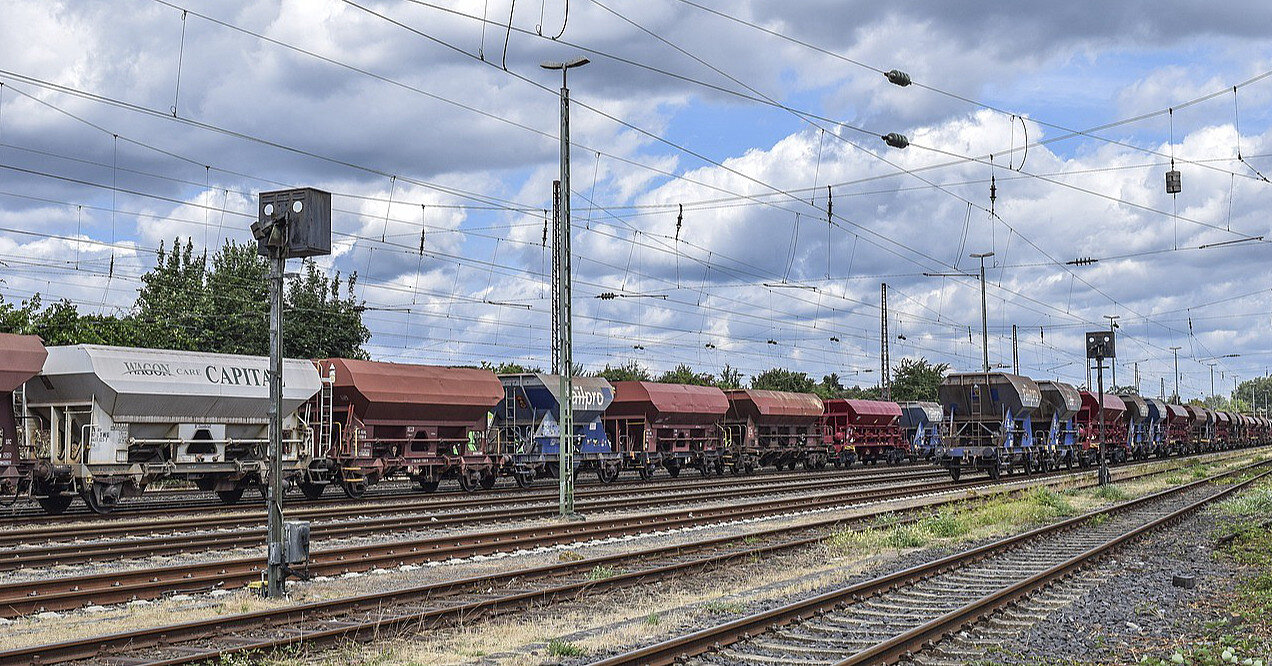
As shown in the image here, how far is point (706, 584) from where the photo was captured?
15.2 m

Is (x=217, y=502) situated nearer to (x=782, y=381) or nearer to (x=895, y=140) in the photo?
(x=895, y=140)

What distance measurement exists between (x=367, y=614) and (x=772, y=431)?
132 feet

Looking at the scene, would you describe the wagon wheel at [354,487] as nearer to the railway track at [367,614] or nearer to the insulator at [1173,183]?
the railway track at [367,614]

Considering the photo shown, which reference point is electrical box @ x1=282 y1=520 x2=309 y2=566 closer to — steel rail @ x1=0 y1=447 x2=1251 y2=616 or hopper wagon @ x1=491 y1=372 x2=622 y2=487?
steel rail @ x1=0 y1=447 x2=1251 y2=616

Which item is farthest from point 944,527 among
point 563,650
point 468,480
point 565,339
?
point 468,480

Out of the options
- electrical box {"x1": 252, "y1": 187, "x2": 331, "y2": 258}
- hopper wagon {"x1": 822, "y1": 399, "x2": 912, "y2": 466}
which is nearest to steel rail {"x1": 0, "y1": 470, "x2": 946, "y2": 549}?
electrical box {"x1": 252, "y1": 187, "x2": 331, "y2": 258}

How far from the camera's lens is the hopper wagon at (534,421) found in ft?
121

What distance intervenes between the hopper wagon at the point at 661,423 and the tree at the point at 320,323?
19827 mm

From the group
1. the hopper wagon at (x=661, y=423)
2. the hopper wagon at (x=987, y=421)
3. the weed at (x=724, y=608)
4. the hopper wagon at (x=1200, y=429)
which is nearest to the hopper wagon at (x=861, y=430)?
the hopper wagon at (x=661, y=423)

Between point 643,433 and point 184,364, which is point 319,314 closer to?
point 643,433

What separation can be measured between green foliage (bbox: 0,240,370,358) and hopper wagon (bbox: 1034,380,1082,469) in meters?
28.4

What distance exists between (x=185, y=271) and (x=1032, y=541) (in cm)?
4841

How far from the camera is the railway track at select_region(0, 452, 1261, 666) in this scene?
9945mm

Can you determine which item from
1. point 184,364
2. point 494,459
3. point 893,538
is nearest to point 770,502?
point 893,538
